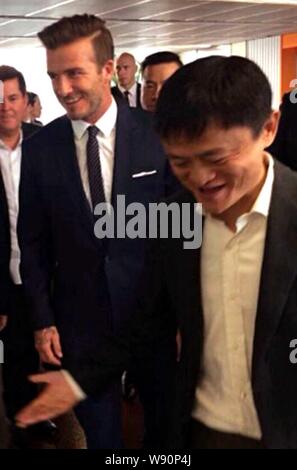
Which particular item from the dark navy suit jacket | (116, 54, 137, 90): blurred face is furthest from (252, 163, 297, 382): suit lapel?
(116, 54, 137, 90): blurred face

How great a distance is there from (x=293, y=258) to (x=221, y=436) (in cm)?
38

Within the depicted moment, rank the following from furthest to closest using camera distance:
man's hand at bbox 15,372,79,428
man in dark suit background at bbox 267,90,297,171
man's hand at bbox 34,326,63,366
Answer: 1. man in dark suit background at bbox 267,90,297,171
2. man's hand at bbox 34,326,63,366
3. man's hand at bbox 15,372,79,428

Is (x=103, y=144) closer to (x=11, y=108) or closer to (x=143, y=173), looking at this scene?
(x=143, y=173)

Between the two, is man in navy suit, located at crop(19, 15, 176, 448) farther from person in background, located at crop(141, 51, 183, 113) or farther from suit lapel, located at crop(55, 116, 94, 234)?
person in background, located at crop(141, 51, 183, 113)

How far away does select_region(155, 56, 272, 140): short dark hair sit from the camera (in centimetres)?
116

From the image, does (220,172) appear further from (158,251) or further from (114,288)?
(114,288)

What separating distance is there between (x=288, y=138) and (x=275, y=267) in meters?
2.37

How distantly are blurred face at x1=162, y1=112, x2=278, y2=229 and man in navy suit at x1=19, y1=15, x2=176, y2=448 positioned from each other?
3.55 ft

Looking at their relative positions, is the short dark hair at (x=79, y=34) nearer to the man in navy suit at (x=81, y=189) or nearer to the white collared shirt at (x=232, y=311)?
the man in navy suit at (x=81, y=189)

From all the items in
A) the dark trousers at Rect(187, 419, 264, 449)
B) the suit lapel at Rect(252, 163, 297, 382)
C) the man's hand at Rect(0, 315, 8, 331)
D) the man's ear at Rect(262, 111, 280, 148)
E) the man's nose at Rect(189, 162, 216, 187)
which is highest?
the man's ear at Rect(262, 111, 280, 148)

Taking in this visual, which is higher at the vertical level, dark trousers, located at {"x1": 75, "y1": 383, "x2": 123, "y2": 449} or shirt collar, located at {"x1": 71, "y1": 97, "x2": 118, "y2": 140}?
shirt collar, located at {"x1": 71, "y1": 97, "x2": 118, "y2": 140}

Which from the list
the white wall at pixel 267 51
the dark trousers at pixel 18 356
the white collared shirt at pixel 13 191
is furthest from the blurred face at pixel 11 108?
the white wall at pixel 267 51

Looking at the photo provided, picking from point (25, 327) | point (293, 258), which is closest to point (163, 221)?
point (293, 258)

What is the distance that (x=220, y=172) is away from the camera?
3.87ft
